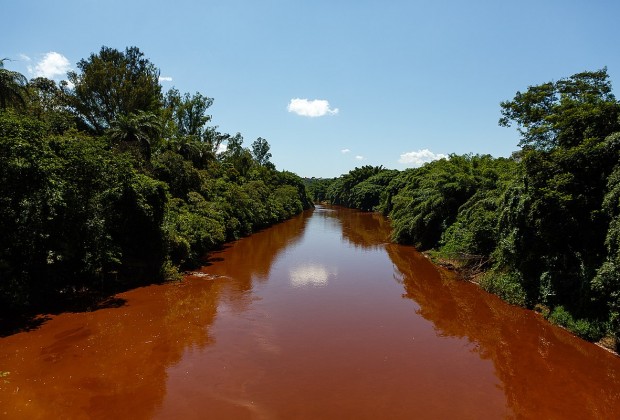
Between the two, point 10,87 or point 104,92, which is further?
point 104,92

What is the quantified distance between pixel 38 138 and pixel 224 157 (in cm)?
4860

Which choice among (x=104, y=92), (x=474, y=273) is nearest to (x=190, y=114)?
(x=104, y=92)

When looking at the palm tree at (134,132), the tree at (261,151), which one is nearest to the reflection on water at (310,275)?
the palm tree at (134,132)

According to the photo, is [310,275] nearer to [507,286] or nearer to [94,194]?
[507,286]

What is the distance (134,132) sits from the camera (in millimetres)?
25875

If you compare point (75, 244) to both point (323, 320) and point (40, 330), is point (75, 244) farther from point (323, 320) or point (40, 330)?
point (323, 320)

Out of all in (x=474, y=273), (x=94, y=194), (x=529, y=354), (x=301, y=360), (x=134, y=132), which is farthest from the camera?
(x=134, y=132)

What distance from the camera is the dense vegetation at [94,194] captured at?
12.9 meters

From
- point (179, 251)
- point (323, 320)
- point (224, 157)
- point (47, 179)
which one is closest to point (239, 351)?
point (323, 320)

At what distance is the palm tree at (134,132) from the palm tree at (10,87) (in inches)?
204

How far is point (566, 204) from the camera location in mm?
14766

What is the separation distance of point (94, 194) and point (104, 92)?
2178 cm

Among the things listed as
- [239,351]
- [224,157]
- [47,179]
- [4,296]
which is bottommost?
[239,351]

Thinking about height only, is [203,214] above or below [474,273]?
above
